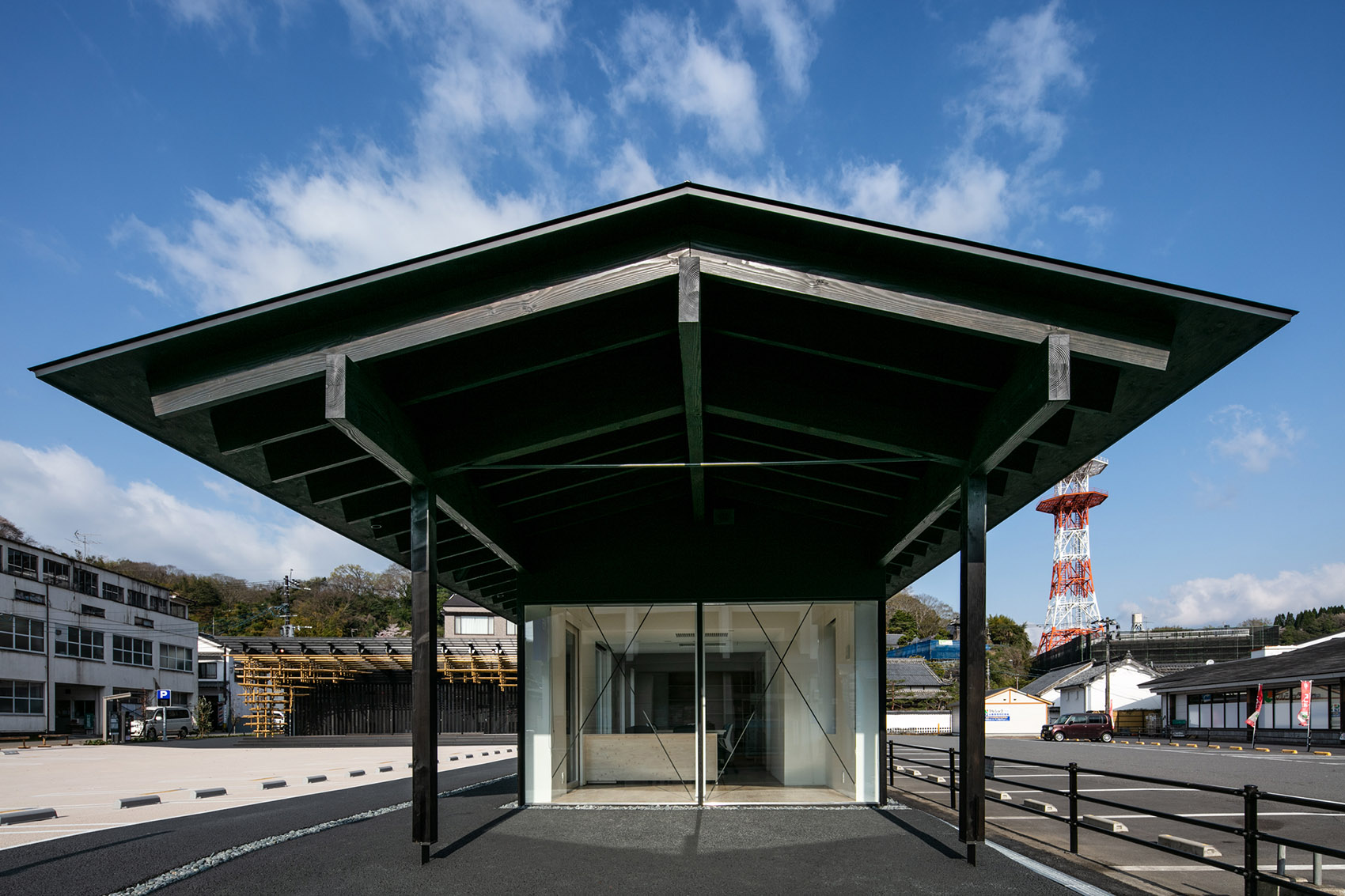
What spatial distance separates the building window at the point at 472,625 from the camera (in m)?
43.7

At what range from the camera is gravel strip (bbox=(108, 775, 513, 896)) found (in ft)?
18.1

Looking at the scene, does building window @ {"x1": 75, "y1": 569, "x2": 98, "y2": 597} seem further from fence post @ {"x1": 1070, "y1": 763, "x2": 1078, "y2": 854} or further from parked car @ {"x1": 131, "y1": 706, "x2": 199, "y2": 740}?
fence post @ {"x1": 1070, "y1": 763, "x2": 1078, "y2": 854}

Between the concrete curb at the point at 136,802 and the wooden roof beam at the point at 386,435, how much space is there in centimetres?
698

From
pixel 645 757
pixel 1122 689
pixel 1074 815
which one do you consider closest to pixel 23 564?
pixel 645 757

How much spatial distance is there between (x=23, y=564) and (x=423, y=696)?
1640 inches

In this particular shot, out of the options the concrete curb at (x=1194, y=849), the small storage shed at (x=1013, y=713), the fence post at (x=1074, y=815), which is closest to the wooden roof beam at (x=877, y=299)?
the fence post at (x=1074, y=815)

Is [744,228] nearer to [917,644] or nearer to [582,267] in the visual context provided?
[582,267]

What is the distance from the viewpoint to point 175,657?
168 feet

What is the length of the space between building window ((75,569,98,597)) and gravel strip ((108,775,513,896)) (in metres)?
41.1

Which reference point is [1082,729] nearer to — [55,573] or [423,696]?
[423,696]

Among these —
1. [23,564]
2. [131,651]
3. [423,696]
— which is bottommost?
[131,651]

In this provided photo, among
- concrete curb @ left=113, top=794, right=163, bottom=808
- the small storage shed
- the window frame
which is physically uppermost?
concrete curb @ left=113, top=794, right=163, bottom=808

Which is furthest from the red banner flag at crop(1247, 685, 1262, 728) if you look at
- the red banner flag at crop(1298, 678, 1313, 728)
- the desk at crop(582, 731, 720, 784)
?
the desk at crop(582, 731, 720, 784)

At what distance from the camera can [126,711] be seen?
38250mm
